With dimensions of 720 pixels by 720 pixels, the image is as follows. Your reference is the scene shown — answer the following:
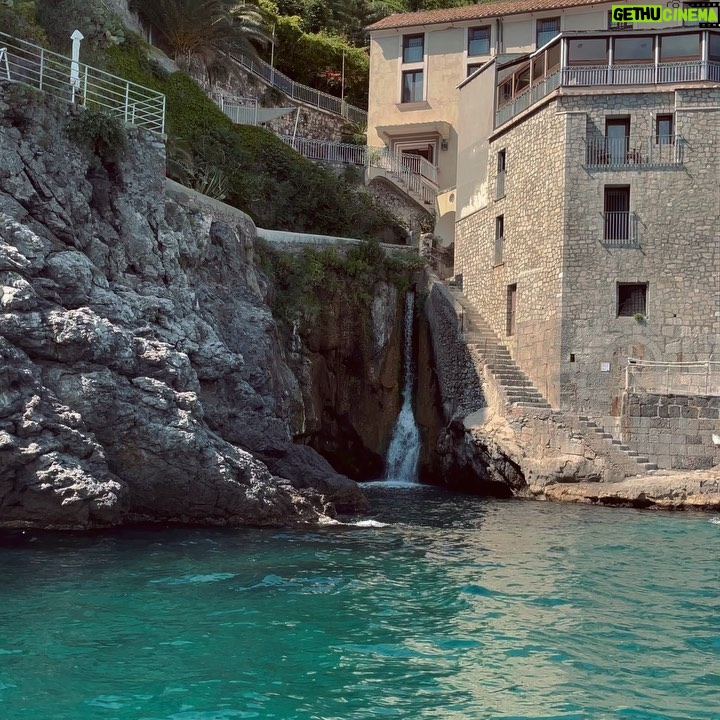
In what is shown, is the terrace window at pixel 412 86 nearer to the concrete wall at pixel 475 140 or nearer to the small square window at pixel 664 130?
the concrete wall at pixel 475 140

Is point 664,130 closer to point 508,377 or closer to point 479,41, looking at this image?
point 508,377

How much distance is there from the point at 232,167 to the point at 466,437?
1475cm

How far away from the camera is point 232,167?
36625 mm

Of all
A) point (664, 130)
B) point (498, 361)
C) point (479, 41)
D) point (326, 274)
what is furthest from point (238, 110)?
point (664, 130)

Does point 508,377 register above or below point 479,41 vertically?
below

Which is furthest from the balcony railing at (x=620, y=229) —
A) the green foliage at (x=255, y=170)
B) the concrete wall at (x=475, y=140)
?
the green foliage at (x=255, y=170)

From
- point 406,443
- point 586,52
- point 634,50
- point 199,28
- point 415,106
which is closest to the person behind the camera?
point 634,50

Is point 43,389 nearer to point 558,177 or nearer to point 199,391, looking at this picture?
point 199,391

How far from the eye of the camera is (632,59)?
30.2 m

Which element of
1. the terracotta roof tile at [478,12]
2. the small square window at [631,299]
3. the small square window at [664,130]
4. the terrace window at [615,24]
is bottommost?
the small square window at [631,299]

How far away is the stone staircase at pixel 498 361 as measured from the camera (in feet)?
96.6

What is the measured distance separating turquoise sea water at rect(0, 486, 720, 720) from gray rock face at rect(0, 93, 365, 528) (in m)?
1.26

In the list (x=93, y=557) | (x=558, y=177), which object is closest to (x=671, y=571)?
(x=93, y=557)

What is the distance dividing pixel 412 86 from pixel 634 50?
776 inches
